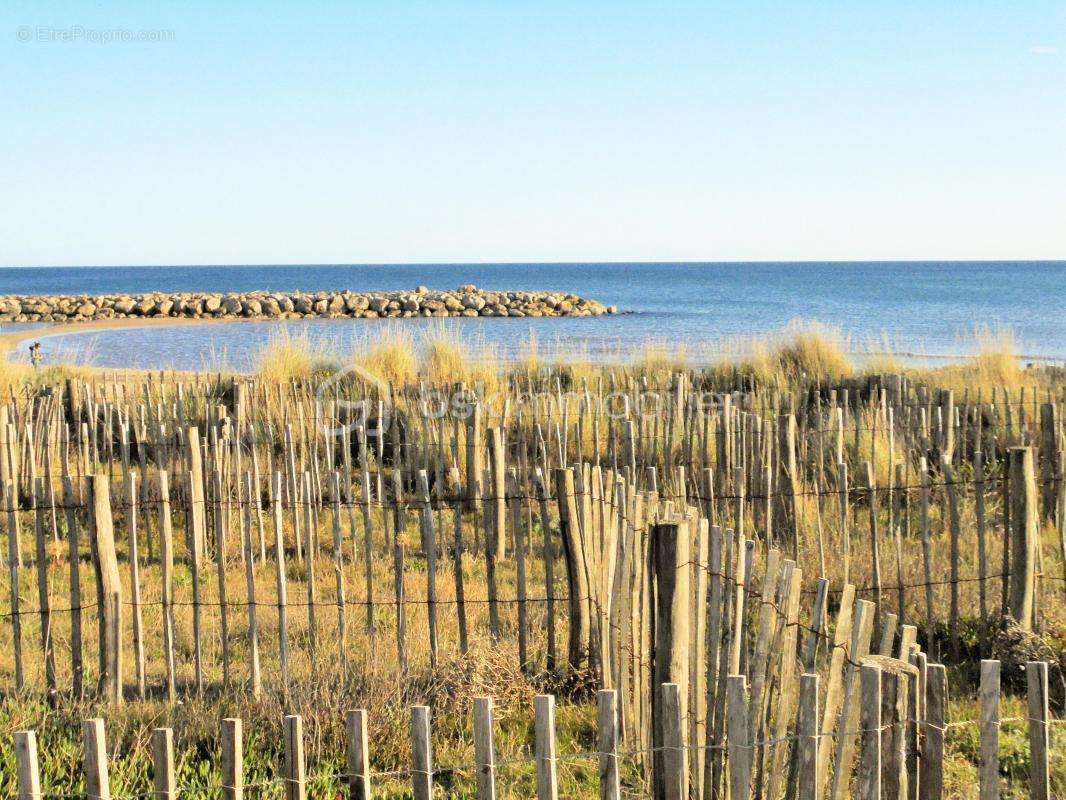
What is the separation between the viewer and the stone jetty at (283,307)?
3513cm

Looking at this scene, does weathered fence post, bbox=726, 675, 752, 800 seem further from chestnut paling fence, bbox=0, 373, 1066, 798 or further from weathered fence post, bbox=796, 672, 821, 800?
weathered fence post, bbox=796, 672, 821, 800

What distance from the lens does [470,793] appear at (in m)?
3.30

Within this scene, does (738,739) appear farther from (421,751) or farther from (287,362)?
(287,362)

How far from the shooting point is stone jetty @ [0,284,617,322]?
3513cm

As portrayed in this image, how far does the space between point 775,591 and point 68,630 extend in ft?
11.5

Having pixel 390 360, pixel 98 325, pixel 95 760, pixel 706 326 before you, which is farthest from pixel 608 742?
pixel 706 326

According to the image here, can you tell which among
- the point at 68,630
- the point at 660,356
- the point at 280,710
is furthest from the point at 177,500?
the point at 660,356

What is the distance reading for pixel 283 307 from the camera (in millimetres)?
35500

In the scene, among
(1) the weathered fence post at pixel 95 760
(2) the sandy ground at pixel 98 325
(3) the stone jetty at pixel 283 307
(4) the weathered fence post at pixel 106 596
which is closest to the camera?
(1) the weathered fence post at pixel 95 760

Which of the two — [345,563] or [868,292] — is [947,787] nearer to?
[345,563]

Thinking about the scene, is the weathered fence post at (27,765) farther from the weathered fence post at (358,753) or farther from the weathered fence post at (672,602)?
the weathered fence post at (672,602)

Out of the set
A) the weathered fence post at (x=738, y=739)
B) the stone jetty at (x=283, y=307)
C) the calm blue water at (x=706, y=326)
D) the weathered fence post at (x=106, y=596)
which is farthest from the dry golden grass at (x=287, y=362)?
the stone jetty at (x=283, y=307)

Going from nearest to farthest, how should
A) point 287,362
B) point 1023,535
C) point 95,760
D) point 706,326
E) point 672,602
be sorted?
1. point 95,760
2. point 672,602
3. point 1023,535
4. point 287,362
5. point 706,326

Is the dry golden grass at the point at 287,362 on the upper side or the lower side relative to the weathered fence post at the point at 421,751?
upper
